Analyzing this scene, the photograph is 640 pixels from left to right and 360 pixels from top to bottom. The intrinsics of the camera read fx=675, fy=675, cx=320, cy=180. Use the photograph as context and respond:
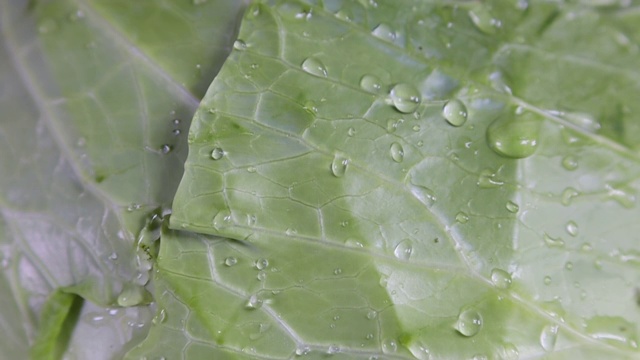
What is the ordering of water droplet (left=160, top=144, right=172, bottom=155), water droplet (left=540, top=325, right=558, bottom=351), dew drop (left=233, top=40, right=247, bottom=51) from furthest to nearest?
1. water droplet (left=160, top=144, right=172, bottom=155)
2. dew drop (left=233, top=40, right=247, bottom=51)
3. water droplet (left=540, top=325, right=558, bottom=351)

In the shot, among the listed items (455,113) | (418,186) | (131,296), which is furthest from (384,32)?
(131,296)

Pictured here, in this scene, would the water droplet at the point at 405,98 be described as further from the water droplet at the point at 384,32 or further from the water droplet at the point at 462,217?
the water droplet at the point at 462,217

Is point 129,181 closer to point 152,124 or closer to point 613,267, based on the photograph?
point 152,124

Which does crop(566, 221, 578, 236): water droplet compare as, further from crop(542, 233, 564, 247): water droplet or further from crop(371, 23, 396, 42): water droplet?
crop(371, 23, 396, 42): water droplet

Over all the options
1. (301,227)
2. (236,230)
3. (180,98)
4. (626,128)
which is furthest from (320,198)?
(626,128)

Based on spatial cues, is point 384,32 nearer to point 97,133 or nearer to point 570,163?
point 570,163

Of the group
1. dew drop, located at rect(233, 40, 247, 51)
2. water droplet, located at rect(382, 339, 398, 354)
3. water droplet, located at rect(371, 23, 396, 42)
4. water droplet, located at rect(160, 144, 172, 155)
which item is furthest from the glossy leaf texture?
water droplet, located at rect(382, 339, 398, 354)

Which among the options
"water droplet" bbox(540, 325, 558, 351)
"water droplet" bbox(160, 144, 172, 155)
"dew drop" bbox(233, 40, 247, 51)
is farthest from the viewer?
"water droplet" bbox(160, 144, 172, 155)

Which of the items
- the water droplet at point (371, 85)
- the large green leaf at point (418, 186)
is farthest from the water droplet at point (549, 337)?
the water droplet at point (371, 85)
